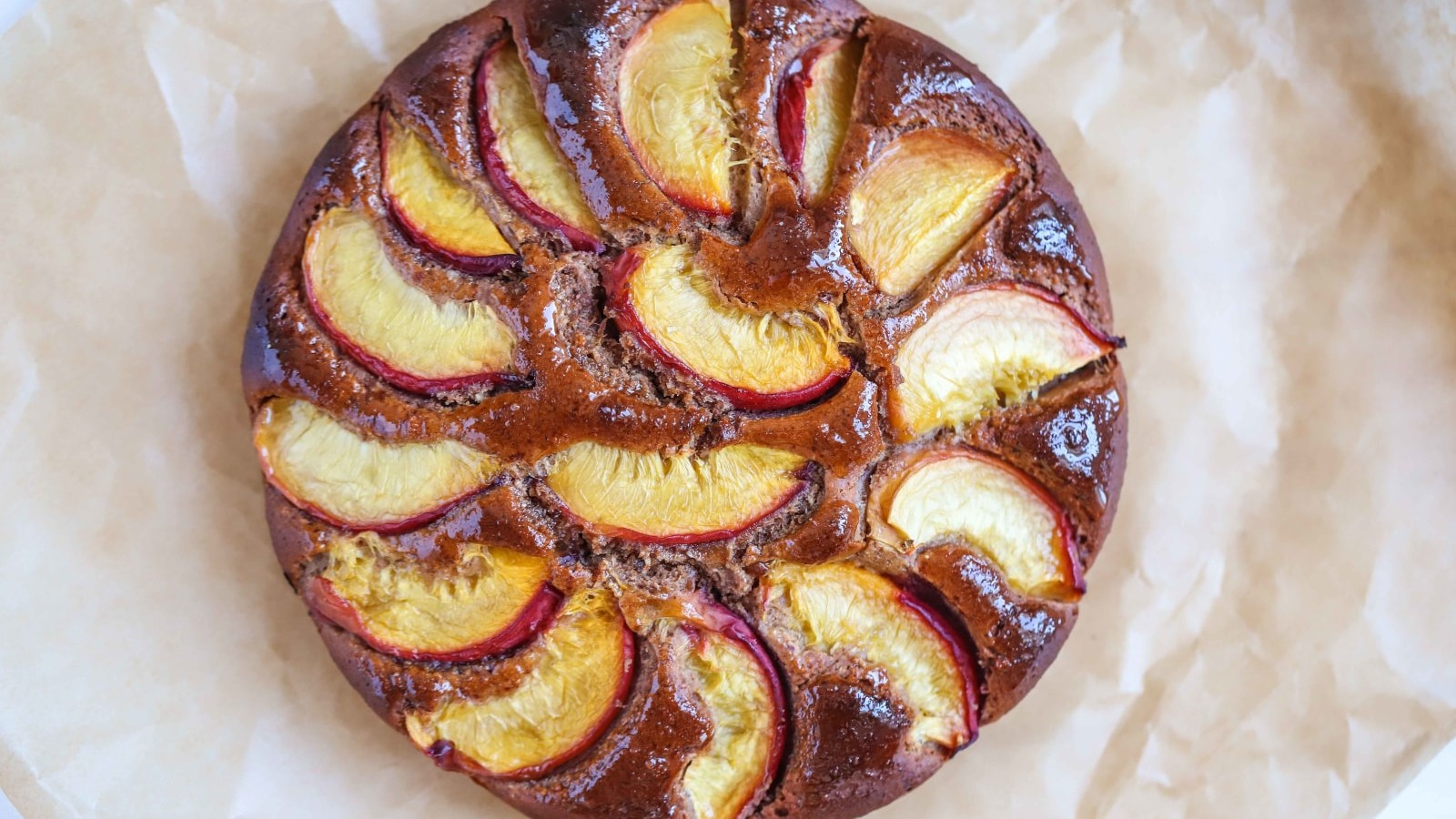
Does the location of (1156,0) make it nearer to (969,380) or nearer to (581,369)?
(969,380)

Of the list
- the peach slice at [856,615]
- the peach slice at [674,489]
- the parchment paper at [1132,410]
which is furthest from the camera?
the parchment paper at [1132,410]

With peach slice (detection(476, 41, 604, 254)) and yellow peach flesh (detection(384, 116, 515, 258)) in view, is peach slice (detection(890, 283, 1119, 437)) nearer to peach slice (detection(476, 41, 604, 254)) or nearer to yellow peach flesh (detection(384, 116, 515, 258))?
peach slice (detection(476, 41, 604, 254))

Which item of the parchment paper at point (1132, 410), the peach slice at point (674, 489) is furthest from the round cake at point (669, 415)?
the parchment paper at point (1132, 410)

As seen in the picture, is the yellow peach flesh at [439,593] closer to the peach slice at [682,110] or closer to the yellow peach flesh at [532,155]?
the yellow peach flesh at [532,155]

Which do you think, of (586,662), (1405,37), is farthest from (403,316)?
(1405,37)

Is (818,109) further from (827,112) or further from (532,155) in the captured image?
(532,155)

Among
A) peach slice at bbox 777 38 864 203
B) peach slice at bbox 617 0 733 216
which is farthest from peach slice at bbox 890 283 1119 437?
peach slice at bbox 617 0 733 216
